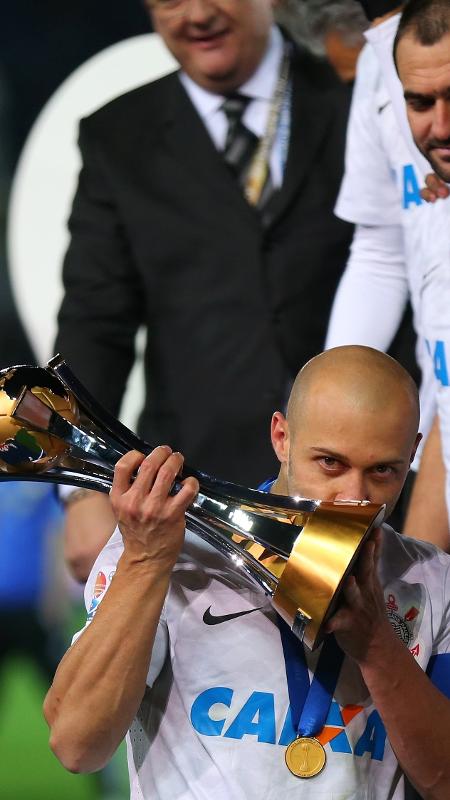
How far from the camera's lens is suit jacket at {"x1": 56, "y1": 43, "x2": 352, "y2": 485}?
2924 mm

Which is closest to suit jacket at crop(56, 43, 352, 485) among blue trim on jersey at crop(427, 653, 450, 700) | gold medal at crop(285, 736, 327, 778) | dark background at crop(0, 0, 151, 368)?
dark background at crop(0, 0, 151, 368)

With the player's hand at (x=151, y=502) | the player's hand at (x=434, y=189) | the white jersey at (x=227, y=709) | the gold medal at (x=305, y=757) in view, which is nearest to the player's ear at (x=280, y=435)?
the white jersey at (x=227, y=709)

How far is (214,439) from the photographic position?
2.97m

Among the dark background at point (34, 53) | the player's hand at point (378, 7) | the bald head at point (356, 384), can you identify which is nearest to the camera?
the bald head at point (356, 384)

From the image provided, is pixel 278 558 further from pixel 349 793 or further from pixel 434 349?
pixel 434 349

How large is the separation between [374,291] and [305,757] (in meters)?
1.20

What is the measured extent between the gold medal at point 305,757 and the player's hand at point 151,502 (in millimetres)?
327

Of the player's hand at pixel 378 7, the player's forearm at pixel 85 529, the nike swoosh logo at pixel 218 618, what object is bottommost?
the player's forearm at pixel 85 529

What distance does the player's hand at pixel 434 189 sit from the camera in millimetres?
2484

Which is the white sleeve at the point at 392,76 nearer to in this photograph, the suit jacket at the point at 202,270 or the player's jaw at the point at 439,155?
the player's jaw at the point at 439,155

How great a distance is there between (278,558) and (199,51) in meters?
1.57

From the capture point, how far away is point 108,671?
171 centimetres

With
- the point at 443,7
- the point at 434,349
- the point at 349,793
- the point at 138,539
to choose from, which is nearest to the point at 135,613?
the point at 138,539

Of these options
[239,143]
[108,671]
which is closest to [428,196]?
[239,143]
